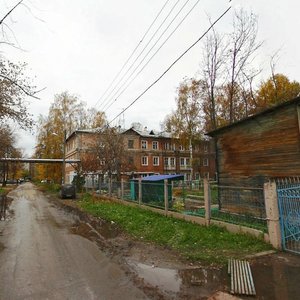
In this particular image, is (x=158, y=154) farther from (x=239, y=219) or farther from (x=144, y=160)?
(x=239, y=219)

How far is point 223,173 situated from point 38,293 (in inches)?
415

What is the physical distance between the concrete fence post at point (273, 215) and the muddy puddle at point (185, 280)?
213cm

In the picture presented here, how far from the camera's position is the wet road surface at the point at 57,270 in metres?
5.29

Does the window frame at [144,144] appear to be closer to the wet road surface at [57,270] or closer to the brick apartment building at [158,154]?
the brick apartment building at [158,154]

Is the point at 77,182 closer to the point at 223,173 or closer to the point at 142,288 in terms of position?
the point at 223,173

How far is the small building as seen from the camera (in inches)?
417

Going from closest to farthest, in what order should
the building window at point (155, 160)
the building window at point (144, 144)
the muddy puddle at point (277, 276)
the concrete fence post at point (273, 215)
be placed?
1. the muddy puddle at point (277, 276)
2. the concrete fence post at point (273, 215)
3. the building window at point (144, 144)
4. the building window at point (155, 160)

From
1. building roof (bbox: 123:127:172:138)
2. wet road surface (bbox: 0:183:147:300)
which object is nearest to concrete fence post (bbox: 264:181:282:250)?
wet road surface (bbox: 0:183:147:300)

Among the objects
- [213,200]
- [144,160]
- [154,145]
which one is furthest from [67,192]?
[154,145]

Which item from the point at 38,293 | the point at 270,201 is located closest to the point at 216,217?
the point at 270,201

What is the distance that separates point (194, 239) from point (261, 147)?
4.94 m

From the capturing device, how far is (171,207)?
1403cm

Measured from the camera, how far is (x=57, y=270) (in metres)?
6.61

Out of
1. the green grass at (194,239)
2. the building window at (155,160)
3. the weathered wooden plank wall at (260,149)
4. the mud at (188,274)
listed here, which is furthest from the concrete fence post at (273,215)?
the building window at (155,160)
